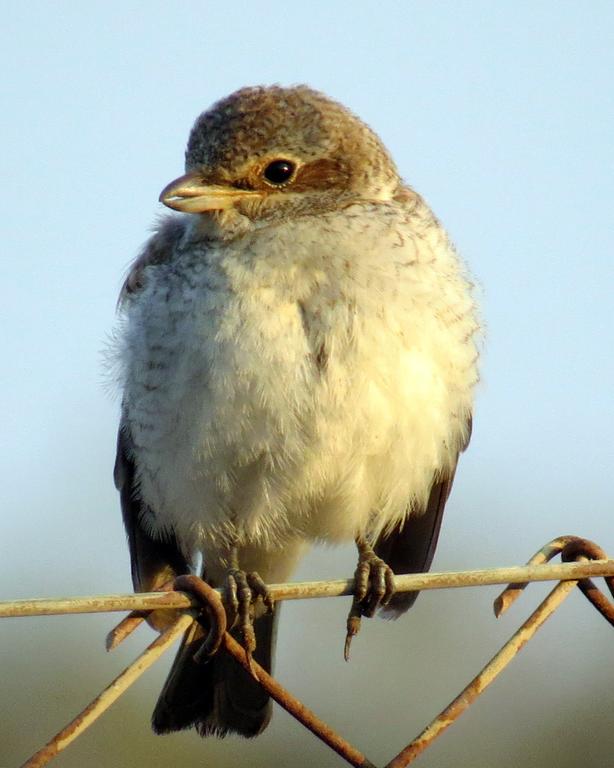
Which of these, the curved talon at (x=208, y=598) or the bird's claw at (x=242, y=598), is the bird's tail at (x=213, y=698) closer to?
the bird's claw at (x=242, y=598)

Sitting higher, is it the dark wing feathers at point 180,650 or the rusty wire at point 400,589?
the rusty wire at point 400,589

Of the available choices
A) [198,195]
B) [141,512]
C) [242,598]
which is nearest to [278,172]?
[198,195]

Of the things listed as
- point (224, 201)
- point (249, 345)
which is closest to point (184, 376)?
point (249, 345)

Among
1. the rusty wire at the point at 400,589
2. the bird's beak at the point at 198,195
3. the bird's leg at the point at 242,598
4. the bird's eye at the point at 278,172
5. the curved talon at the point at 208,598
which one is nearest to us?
the rusty wire at the point at 400,589

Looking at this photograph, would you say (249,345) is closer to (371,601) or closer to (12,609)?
(371,601)

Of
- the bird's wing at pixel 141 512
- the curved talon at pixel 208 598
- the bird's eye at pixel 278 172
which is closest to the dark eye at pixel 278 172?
the bird's eye at pixel 278 172

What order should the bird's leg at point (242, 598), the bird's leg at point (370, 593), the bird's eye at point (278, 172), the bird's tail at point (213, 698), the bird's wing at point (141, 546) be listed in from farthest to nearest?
the bird's wing at point (141, 546) < the bird's eye at point (278, 172) < the bird's tail at point (213, 698) < the bird's leg at point (370, 593) < the bird's leg at point (242, 598)
